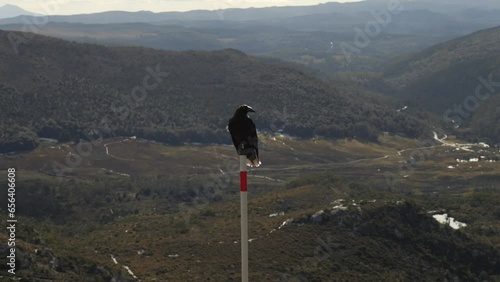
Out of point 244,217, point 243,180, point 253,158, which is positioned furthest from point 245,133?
point 244,217

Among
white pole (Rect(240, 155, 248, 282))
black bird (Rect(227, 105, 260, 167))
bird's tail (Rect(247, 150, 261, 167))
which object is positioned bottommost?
white pole (Rect(240, 155, 248, 282))

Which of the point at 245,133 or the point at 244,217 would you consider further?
the point at 245,133

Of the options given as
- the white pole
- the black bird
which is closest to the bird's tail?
the black bird

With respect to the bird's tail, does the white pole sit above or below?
below

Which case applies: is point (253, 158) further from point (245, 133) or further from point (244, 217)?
point (244, 217)

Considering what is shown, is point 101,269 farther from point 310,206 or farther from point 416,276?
point 310,206

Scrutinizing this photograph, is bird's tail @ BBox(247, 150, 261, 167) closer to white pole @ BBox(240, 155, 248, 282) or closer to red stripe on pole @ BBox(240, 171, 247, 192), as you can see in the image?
white pole @ BBox(240, 155, 248, 282)

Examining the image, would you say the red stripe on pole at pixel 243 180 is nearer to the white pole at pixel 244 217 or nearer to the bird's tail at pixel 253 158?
the white pole at pixel 244 217

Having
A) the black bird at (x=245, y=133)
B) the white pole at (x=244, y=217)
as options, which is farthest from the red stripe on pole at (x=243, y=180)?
the black bird at (x=245, y=133)

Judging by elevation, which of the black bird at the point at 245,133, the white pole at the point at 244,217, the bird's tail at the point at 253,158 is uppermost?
the black bird at the point at 245,133
